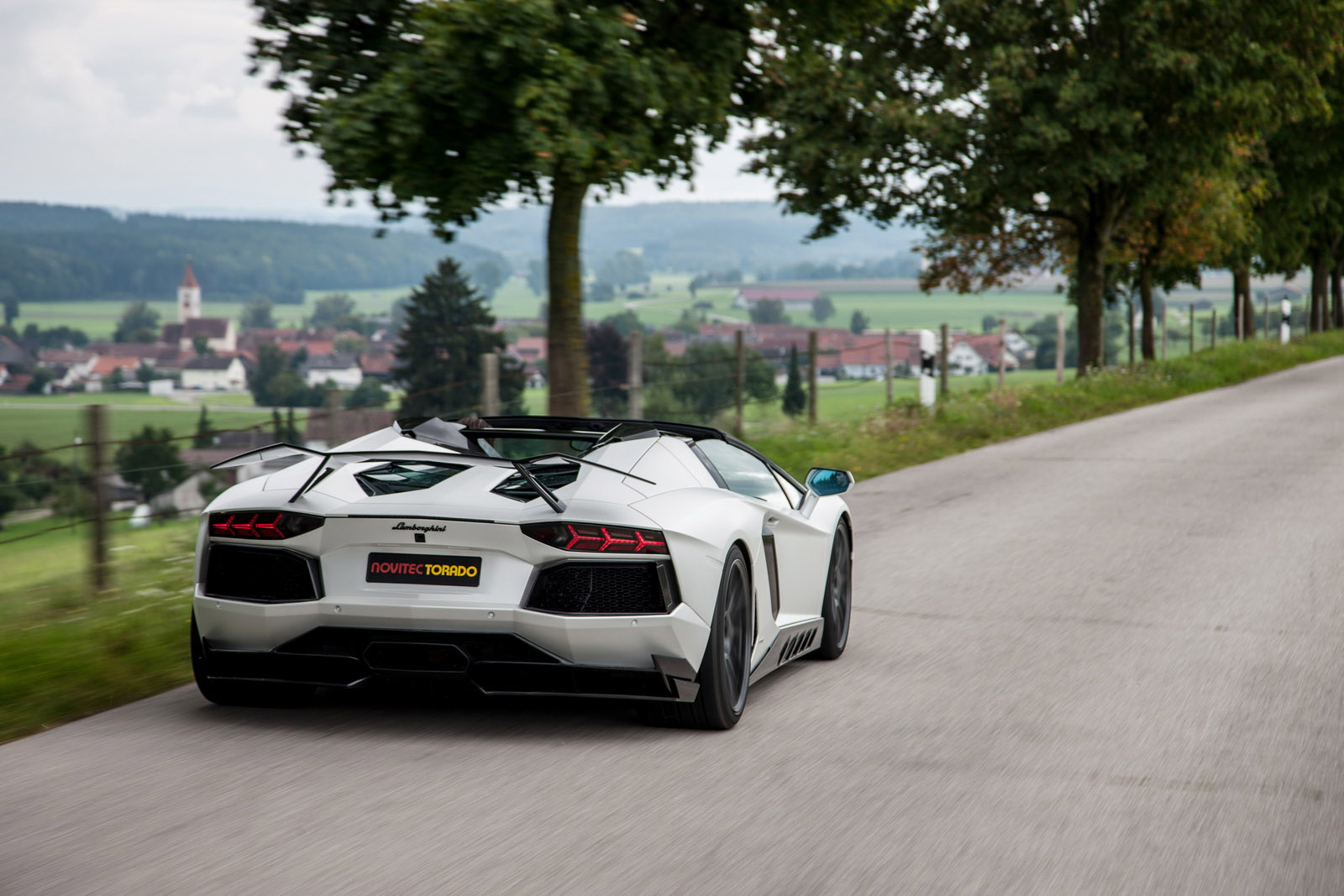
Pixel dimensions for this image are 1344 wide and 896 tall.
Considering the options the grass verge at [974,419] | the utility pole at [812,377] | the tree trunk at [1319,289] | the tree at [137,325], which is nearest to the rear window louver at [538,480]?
the grass verge at [974,419]

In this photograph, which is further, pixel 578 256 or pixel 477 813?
pixel 578 256

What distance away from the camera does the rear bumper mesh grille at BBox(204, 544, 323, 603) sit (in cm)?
520

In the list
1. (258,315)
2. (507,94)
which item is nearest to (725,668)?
(507,94)

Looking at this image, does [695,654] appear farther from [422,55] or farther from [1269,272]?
[1269,272]

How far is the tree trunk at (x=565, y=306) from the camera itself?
1426 centimetres

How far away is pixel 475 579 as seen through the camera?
511 cm

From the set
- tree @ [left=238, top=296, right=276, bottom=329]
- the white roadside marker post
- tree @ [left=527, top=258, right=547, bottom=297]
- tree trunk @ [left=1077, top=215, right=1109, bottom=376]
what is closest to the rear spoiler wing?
the white roadside marker post

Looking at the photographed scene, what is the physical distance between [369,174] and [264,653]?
8021 mm

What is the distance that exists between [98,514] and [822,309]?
127 m

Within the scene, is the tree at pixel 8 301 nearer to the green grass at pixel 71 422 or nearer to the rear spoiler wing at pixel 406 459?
the green grass at pixel 71 422

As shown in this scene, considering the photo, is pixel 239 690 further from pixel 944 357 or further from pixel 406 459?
pixel 944 357

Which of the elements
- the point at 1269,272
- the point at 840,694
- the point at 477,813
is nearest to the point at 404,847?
the point at 477,813

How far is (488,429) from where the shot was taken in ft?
19.1

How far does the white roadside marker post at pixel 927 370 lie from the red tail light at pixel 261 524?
1646cm
